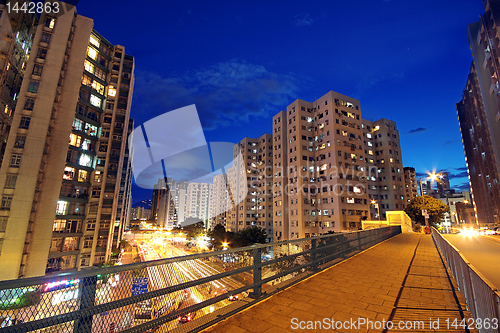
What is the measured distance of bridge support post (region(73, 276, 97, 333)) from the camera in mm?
3102

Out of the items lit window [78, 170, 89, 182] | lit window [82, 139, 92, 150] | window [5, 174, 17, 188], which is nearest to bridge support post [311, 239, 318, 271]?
window [5, 174, 17, 188]

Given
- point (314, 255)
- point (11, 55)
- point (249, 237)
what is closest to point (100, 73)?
point (11, 55)

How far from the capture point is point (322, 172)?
59875 mm

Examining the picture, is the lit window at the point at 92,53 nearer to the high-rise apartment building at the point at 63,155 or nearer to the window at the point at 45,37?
the high-rise apartment building at the point at 63,155

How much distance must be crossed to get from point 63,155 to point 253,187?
5986cm

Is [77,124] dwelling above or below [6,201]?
above

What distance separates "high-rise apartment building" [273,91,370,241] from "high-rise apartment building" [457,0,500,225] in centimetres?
2513

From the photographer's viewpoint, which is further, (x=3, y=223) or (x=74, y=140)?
(x=74, y=140)

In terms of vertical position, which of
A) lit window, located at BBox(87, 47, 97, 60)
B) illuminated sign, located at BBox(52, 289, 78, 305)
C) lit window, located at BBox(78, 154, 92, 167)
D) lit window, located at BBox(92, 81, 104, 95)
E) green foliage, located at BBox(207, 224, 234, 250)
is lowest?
green foliage, located at BBox(207, 224, 234, 250)

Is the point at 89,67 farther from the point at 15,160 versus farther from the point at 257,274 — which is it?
the point at 257,274

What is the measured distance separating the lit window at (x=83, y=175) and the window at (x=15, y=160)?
8227 millimetres

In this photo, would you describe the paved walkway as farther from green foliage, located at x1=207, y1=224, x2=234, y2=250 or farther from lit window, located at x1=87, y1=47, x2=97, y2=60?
green foliage, located at x1=207, y1=224, x2=234, y2=250

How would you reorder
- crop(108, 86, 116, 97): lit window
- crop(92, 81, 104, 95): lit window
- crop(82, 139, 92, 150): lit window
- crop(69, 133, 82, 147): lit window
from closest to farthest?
crop(69, 133, 82, 147): lit window, crop(82, 139, 92, 150): lit window, crop(92, 81, 104, 95): lit window, crop(108, 86, 116, 97): lit window

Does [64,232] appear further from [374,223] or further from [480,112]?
[480,112]
